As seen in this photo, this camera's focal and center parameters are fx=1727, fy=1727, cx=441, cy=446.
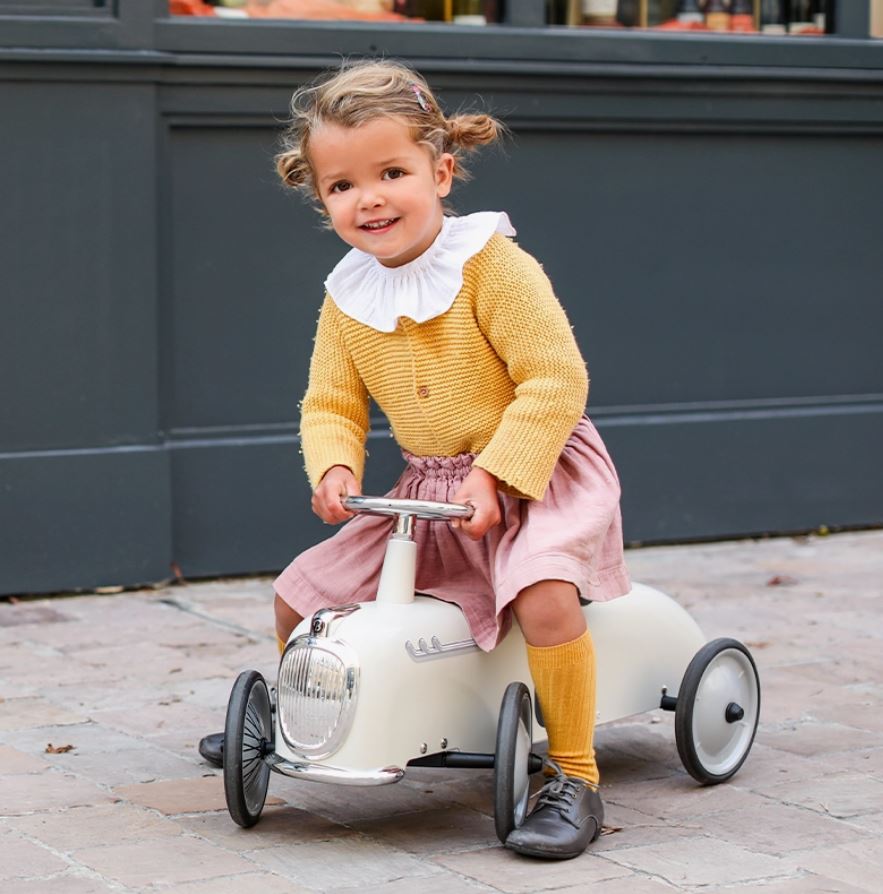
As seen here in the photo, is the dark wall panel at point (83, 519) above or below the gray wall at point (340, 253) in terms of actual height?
below

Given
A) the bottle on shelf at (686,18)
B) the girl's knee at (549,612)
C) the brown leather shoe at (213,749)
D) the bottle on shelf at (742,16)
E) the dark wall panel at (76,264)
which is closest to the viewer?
the girl's knee at (549,612)

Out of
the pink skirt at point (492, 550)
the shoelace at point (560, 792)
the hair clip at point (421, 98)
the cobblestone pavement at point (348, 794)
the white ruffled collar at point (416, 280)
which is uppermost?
the hair clip at point (421, 98)

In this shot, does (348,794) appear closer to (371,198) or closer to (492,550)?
(492,550)

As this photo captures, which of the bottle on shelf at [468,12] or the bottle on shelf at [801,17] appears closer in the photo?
the bottle on shelf at [468,12]

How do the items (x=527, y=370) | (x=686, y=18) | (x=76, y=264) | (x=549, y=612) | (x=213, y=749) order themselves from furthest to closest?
(x=686, y=18)
(x=76, y=264)
(x=213, y=749)
(x=527, y=370)
(x=549, y=612)

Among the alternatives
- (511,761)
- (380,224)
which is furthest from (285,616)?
(380,224)

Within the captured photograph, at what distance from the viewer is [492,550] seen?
11.2 feet

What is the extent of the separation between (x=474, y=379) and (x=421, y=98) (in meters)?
0.55

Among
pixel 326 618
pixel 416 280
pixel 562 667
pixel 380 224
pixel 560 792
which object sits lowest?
pixel 560 792

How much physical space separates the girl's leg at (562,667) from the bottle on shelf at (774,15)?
3848mm

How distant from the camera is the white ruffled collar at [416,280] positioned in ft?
11.1

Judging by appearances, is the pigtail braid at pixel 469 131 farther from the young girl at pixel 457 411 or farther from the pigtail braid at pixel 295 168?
the pigtail braid at pixel 295 168

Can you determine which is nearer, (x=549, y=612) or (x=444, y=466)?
(x=549, y=612)

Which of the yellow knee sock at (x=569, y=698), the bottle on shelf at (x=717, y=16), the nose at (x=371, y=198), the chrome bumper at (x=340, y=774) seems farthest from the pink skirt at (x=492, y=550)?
the bottle on shelf at (x=717, y=16)
